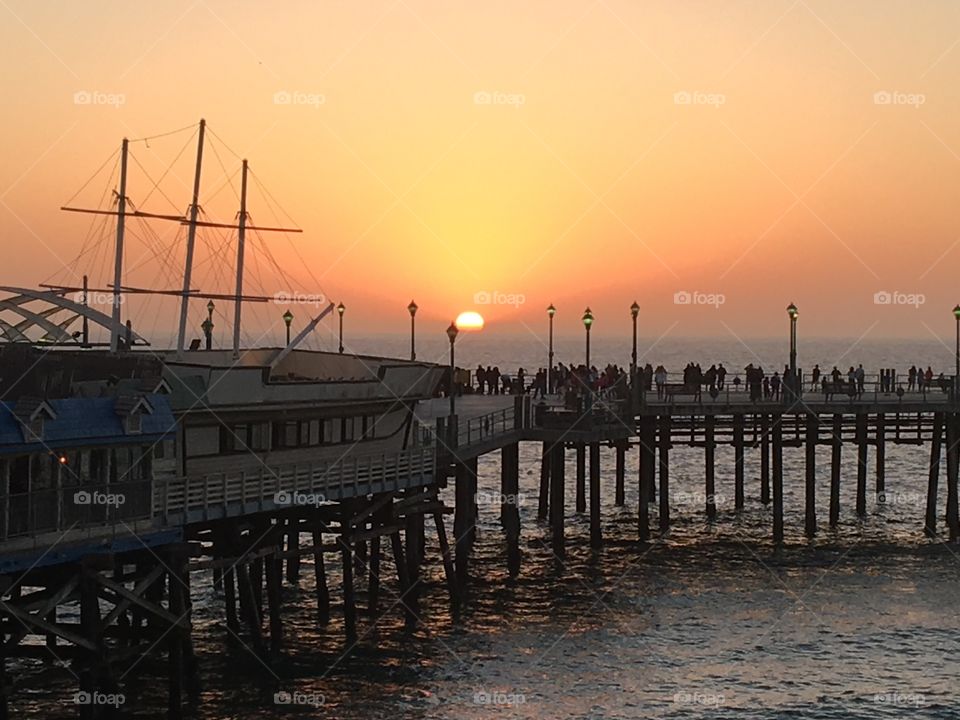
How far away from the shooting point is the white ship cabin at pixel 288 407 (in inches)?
1398

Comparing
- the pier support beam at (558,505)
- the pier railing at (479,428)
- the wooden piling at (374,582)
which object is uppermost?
the pier railing at (479,428)

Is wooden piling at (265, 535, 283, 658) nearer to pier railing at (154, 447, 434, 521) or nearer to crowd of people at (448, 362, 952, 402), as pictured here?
pier railing at (154, 447, 434, 521)

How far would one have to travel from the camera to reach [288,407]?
3816 cm

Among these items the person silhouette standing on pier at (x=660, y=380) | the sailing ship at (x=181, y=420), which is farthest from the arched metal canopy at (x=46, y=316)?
the person silhouette standing on pier at (x=660, y=380)

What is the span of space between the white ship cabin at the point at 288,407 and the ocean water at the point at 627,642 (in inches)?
207

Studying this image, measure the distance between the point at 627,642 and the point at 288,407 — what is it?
38.8 ft

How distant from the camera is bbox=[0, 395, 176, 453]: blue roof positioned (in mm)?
28969

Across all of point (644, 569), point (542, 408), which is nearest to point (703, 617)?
point (644, 569)

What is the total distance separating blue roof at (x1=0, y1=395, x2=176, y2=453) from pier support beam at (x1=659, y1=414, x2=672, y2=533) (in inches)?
1056

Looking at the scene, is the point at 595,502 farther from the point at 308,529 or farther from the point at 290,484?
the point at 290,484

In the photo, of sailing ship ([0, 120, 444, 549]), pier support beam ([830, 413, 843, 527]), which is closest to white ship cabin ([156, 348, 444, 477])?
sailing ship ([0, 120, 444, 549])

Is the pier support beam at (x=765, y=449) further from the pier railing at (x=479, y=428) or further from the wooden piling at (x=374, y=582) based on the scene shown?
the wooden piling at (x=374, y=582)

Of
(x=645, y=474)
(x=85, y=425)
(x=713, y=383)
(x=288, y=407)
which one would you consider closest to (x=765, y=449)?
(x=713, y=383)

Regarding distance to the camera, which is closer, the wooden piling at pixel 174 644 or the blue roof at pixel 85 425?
the blue roof at pixel 85 425
